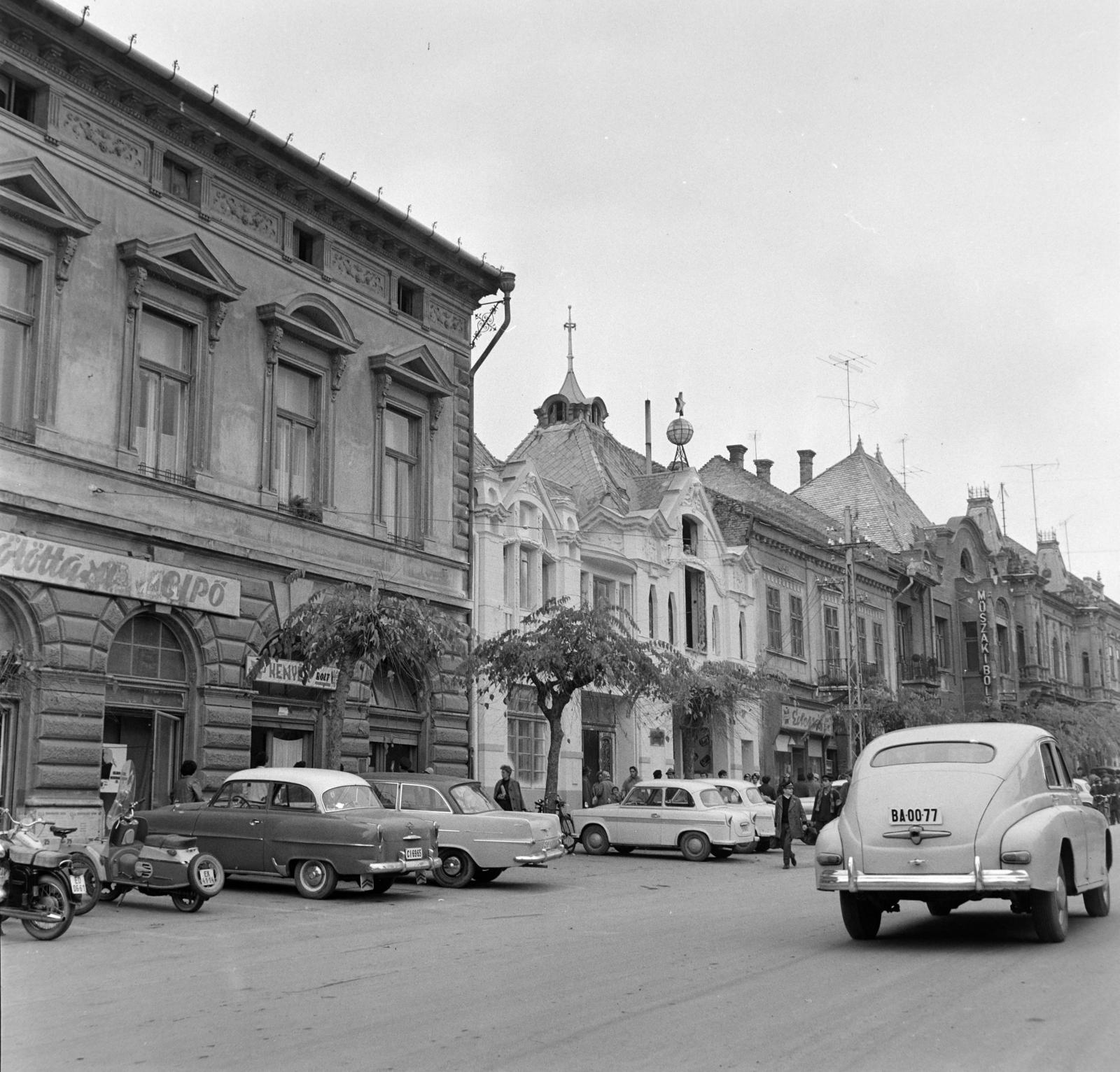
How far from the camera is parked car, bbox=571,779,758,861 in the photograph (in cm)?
2697

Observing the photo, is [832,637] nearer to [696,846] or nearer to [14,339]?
[696,846]

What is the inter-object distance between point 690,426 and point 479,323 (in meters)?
15.9

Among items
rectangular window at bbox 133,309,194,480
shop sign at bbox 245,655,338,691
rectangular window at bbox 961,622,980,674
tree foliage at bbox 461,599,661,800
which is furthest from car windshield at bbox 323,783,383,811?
rectangular window at bbox 961,622,980,674

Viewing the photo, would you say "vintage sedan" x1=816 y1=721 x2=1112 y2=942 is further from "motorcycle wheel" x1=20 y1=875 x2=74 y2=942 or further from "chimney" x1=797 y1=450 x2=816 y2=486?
"chimney" x1=797 y1=450 x2=816 y2=486

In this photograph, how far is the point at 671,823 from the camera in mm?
27078

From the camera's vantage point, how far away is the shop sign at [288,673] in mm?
23781

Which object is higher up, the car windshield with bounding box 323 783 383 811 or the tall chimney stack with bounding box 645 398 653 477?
the tall chimney stack with bounding box 645 398 653 477

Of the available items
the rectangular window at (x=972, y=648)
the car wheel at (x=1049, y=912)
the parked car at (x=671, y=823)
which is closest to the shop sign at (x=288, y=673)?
the parked car at (x=671, y=823)

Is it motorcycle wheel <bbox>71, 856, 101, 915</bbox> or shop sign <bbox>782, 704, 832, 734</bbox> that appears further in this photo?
shop sign <bbox>782, 704, 832, 734</bbox>

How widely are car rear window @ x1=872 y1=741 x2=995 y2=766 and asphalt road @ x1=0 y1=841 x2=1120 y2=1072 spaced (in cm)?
162

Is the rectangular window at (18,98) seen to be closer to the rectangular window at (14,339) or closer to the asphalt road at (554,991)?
the rectangular window at (14,339)

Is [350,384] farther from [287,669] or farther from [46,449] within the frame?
[46,449]

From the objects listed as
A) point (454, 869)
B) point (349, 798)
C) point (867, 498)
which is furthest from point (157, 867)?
point (867, 498)

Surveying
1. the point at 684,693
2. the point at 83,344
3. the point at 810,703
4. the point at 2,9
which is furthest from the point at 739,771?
the point at 2,9
